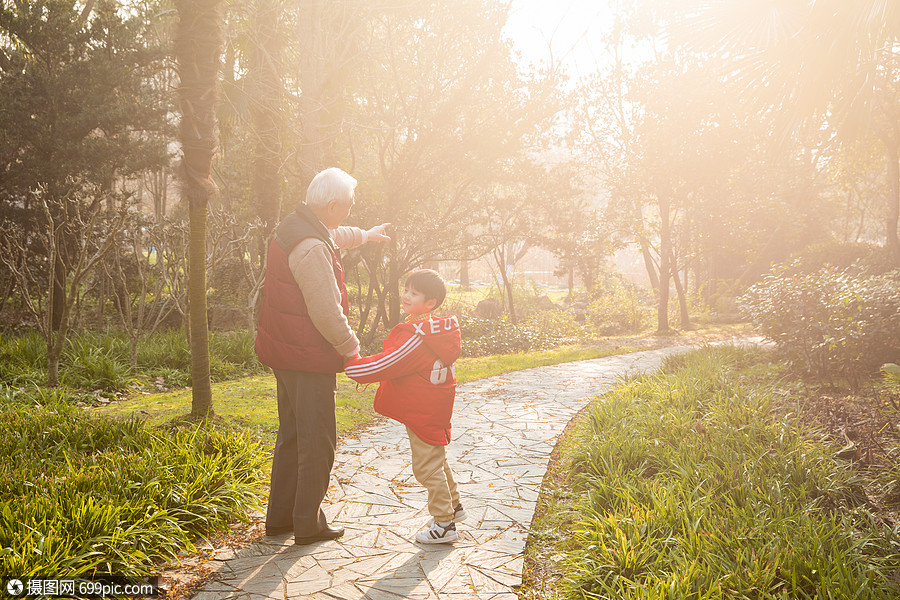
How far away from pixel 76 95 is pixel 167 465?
9920 millimetres

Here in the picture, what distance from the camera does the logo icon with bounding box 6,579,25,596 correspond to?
2.40 m

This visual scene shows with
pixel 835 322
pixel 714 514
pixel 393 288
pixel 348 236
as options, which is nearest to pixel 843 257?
pixel 835 322

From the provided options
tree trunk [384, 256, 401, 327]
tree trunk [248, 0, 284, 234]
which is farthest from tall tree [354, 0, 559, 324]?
tree trunk [248, 0, 284, 234]

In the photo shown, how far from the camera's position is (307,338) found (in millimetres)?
3129

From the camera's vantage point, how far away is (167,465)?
12.2 feet

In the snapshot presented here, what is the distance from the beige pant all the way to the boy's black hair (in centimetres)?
79

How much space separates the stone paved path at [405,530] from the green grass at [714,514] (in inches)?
13.3

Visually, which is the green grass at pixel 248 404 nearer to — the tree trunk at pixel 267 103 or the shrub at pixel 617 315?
the tree trunk at pixel 267 103

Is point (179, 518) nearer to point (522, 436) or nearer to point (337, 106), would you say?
point (522, 436)

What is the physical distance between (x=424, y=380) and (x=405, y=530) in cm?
106

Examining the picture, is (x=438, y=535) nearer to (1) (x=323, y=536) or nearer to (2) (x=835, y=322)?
(1) (x=323, y=536)

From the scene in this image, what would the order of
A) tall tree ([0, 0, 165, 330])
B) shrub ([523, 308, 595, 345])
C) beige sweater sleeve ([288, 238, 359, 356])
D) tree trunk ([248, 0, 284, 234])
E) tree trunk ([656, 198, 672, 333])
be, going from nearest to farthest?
beige sweater sleeve ([288, 238, 359, 356]) < tall tree ([0, 0, 165, 330]) < tree trunk ([248, 0, 284, 234]) < shrub ([523, 308, 595, 345]) < tree trunk ([656, 198, 672, 333])

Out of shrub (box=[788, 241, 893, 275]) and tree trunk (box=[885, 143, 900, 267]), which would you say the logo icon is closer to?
shrub (box=[788, 241, 893, 275])

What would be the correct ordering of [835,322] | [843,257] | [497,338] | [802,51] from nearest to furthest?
[802,51]
[835,322]
[497,338]
[843,257]
